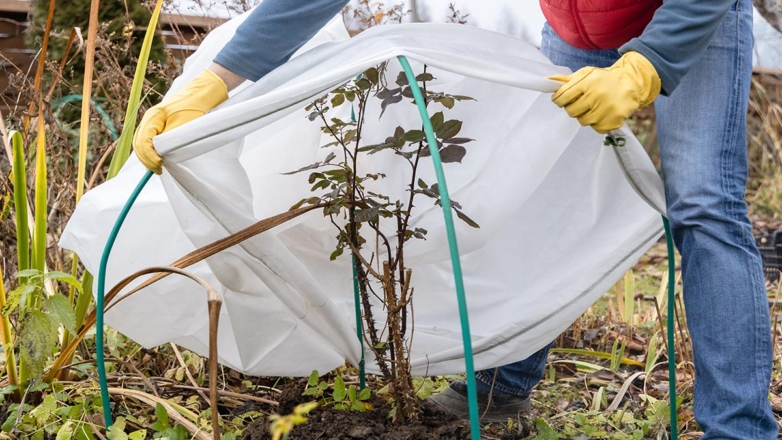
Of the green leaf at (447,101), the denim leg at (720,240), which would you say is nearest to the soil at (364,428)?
the denim leg at (720,240)

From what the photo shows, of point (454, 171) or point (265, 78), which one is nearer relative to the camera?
point (265, 78)

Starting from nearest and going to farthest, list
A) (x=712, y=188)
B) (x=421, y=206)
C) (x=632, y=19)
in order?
(x=712, y=188), (x=632, y=19), (x=421, y=206)

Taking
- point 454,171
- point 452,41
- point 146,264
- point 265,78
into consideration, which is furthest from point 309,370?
point 452,41

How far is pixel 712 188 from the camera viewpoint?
1.25 meters

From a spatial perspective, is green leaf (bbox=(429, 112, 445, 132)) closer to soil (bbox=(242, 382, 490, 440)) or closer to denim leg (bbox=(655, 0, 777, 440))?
denim leg (bbox=(655, 0, 777, 440))

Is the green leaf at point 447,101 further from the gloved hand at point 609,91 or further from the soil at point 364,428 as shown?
the soil at point 364,428

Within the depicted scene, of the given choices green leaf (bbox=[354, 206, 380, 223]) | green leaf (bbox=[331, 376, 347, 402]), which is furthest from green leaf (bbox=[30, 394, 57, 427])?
green leaf (bbox=[354, 206, 380, 223])

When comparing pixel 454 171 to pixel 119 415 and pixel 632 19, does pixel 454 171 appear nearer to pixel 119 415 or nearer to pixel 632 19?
pixel 632 19

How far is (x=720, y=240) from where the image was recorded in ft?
4.11

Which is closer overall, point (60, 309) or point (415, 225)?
point (60, 309)

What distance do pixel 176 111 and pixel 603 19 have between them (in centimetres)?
80

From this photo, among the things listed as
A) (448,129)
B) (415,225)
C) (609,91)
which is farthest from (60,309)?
(609,91)

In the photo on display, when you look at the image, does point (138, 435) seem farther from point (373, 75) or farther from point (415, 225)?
point (373, 75)

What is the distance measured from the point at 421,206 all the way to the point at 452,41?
0.39 meters
